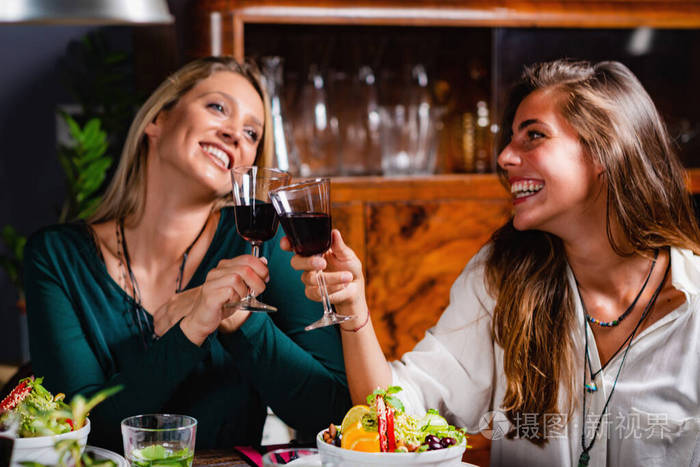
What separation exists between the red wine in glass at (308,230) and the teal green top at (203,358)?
35cm

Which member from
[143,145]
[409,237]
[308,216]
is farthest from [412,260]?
[308,216]

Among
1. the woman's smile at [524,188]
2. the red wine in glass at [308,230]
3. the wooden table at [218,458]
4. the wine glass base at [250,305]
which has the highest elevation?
the woman's smile at [524,188]

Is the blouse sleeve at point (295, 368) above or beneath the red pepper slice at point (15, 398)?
beneath

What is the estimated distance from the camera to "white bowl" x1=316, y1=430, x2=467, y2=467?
3.39 ft

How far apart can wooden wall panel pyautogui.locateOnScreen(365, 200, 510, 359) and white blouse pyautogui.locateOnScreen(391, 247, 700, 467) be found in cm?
91

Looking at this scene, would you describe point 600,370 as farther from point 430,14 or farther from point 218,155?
point 430,14

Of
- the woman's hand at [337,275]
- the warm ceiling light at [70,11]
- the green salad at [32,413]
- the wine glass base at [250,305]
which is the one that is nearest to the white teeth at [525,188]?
the woman's hand at [337,275]

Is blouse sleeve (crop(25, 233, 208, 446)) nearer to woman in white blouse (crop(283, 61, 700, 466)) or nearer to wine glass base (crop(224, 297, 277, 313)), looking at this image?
wine glass base (crop(224, 297, 277, 313))

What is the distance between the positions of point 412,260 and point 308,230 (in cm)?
144

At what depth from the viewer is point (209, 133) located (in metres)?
1.84

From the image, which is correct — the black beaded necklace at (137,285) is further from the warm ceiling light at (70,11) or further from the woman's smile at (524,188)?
the woman's smile at (524,188)

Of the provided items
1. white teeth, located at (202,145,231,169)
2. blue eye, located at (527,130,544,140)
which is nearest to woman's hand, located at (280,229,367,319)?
white teeth, located at (202,145,231,169)

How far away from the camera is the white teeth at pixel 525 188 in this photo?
68.0 inches

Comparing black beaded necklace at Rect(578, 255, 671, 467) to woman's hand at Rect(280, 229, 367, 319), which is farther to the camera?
black beaded necklace at Rect(578, 255, 671, 467)
